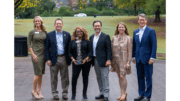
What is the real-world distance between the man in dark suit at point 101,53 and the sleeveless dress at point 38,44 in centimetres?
125

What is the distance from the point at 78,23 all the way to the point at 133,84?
11.7 meters

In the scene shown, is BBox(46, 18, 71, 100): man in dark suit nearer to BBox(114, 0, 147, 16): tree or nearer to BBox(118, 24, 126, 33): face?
BBox(118, 24, 126, 33): face

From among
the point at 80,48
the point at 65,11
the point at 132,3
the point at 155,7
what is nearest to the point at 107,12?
the point at 132,3

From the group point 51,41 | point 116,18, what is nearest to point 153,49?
point 51,41

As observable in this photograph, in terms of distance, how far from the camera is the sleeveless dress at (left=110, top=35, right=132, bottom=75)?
5691mm

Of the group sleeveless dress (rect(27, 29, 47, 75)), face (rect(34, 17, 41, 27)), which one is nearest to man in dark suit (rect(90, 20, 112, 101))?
sleeveless dress (rect(27, 29, 47, 75))

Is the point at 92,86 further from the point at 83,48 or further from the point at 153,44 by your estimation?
the point at 153,44

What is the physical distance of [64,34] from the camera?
5922 mm

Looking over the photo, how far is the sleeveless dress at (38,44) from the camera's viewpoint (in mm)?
5867

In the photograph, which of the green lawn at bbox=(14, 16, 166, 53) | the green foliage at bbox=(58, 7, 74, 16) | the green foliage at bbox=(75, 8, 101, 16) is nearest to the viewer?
the green foliage at bbox=(58, 7, 74, 16)

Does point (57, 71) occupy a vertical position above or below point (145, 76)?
above

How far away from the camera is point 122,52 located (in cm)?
571

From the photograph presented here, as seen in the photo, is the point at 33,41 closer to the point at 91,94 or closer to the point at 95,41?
the point at 95,41

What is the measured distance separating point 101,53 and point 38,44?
1594 mm
